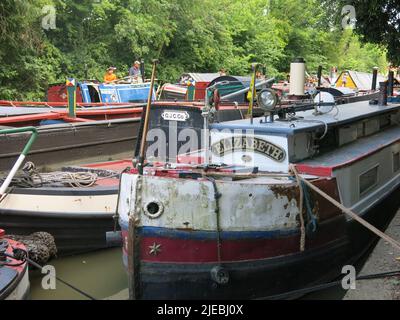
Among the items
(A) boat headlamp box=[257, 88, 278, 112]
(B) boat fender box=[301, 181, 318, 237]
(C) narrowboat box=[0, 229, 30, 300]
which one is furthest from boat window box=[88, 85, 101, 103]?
(B) boat fender box=[301, 181, 318, 237]

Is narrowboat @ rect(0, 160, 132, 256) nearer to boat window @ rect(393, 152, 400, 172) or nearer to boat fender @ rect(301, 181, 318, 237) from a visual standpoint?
boat fender @ rect(301, 181, 318, 237)

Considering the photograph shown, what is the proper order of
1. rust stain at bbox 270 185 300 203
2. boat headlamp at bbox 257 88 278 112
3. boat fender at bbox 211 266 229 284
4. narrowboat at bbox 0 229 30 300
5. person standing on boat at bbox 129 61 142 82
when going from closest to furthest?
1. narrowboat at bbox 0 229 30 300
2. boat fender at bbox 211 266 229 284
3. rust stain at bbox 270 185 300 203
4. boat headlamp at bbox 257 88 278 112
5. person standing on boat at bbox 129 61 142 82

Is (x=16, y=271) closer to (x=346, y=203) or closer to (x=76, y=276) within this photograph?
(x=76, y=276)

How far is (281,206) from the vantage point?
16.6 ft

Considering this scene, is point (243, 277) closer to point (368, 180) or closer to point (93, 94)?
point (368, 180)

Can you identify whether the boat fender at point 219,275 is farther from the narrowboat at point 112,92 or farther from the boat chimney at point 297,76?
the narrowboat at point 112,92

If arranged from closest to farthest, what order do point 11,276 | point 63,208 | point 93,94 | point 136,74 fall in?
1. point 11,276
2. point 63,208
3. point 93,94
4. point 136,74

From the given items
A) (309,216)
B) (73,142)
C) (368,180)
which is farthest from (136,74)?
(309,216)

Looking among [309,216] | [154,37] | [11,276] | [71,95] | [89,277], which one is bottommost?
[89,277]

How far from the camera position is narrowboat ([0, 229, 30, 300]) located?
179 inches

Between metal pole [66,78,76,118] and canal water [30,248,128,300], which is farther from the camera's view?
metal pole [66,78,76,118]

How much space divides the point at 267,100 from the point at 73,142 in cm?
447

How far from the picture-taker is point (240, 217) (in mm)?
4926

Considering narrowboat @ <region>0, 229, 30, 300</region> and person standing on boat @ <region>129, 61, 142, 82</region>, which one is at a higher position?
person standing on boat @ <region>129, 61, 142, 82</region>
